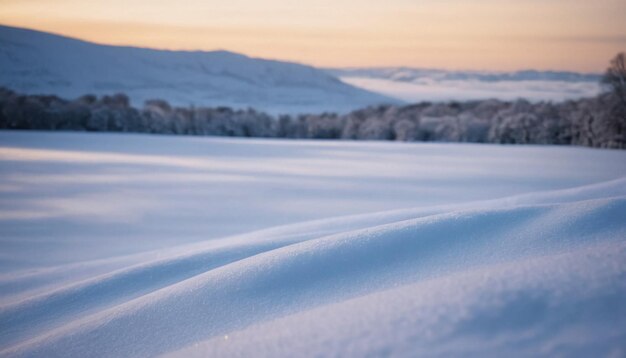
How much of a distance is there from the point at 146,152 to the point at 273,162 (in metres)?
7.56

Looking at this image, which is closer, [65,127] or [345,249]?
[345,249]

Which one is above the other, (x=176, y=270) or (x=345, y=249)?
(x=345, y=249)

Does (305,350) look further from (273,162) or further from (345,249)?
(273,162)

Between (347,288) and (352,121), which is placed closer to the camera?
(347,288)

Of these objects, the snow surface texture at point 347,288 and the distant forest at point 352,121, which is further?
the distant forest at point 352,121

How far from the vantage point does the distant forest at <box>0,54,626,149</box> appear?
3438cm

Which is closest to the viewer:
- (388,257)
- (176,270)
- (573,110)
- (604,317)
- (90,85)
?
(604,317)

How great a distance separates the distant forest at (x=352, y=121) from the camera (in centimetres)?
3438

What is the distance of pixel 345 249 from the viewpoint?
340 centimetres

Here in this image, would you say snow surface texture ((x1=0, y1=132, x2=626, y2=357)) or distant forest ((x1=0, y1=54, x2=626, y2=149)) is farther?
distant forest ((x1=0, y1=54, x2=626, y2=149))

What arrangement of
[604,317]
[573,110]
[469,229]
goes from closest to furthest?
[604,317] < [469,229] < [573,110]

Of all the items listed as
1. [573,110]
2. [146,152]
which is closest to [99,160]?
[146,152]

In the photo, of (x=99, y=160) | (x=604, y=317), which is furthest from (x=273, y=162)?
(x=604, y=317)

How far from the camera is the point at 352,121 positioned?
150ft
